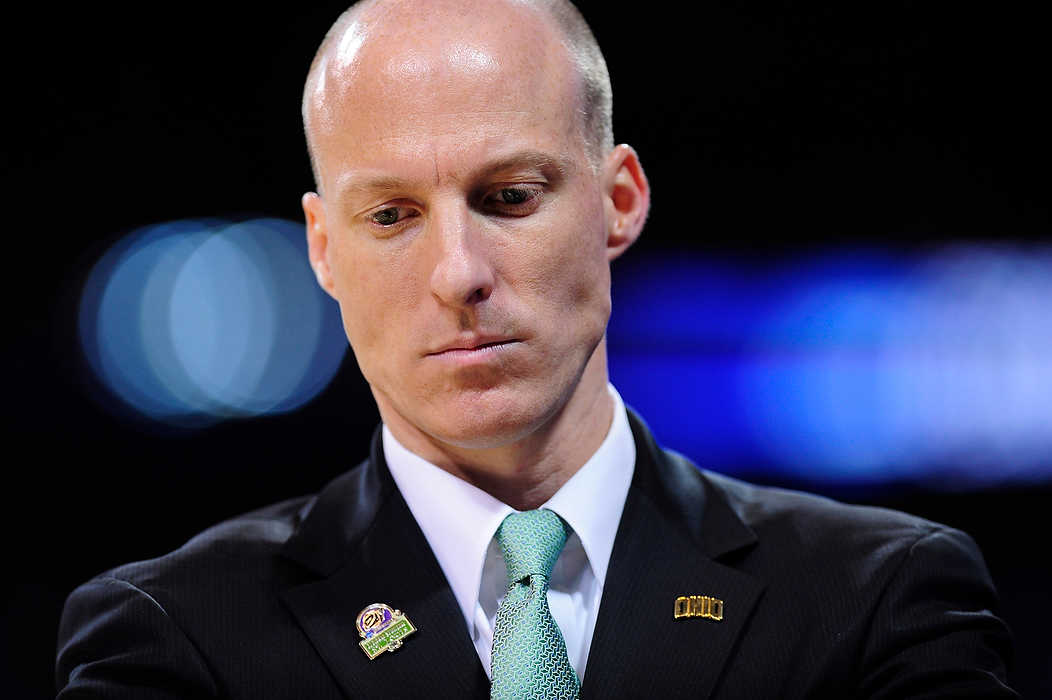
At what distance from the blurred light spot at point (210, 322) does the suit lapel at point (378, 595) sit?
2.55 metres

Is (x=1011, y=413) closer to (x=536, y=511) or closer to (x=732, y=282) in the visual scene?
(x=732, y=282)

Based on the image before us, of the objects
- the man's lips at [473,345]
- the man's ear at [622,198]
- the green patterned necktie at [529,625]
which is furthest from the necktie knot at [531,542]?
the man's ear at [622,198]

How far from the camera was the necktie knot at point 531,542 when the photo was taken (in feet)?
7.48

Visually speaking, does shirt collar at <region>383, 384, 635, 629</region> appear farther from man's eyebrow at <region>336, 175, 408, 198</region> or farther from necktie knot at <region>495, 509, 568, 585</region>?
man's eyebrow at <region>336, 175, 408, 198</region>

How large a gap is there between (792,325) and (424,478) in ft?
12.0

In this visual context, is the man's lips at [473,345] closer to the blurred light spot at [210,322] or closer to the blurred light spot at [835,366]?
the blurred light spot at [210,322]

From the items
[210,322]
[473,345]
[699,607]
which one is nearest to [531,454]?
[473,345]

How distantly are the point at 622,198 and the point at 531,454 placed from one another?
65cm

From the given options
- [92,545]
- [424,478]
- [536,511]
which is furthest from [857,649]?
[92,545]

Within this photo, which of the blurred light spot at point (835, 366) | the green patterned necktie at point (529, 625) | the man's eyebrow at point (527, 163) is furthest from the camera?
the blurred light spot at point (835, 366)

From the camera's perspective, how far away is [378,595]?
2346 mm

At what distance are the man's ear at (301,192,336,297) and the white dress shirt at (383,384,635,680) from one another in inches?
18.8

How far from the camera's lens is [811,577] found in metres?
2.40

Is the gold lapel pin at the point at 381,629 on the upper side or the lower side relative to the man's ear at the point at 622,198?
lower
